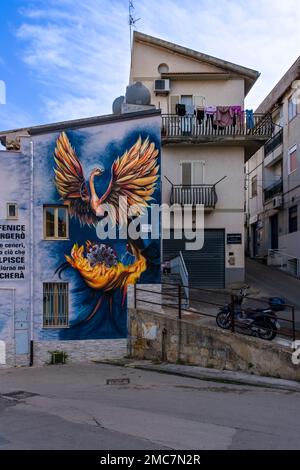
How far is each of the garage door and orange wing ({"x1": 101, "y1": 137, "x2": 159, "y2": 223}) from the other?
29.4ft

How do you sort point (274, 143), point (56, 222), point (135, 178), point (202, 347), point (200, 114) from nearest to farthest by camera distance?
1. point (202, 347)
2. point (56, 222)
3. point (135, 178)
4. point (200, 114)
5. point (274, 143)

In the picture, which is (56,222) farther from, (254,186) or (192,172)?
(254,186)

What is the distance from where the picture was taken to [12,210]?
15.7 meters

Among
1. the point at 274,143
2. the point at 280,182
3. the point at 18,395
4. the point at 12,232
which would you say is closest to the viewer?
Result: the point at 18,395

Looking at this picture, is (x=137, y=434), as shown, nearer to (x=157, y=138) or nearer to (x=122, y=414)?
(x=122, y=414)

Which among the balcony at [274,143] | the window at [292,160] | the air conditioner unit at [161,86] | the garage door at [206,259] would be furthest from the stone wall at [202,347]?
the balcony at [274,143]

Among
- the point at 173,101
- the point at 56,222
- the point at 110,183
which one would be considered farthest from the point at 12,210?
the point at 173,101

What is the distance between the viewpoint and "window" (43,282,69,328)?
15633mm

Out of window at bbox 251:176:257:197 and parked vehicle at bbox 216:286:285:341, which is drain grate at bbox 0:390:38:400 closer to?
parked vehicle at bbox 216:286:285:341

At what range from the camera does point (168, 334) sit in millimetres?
14195

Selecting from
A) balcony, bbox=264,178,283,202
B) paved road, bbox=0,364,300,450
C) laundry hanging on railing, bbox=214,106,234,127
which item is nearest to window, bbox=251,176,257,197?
balcony, bbox=264,178,283,202

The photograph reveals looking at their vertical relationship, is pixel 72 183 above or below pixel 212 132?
below

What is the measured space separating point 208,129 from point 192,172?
2.06m
